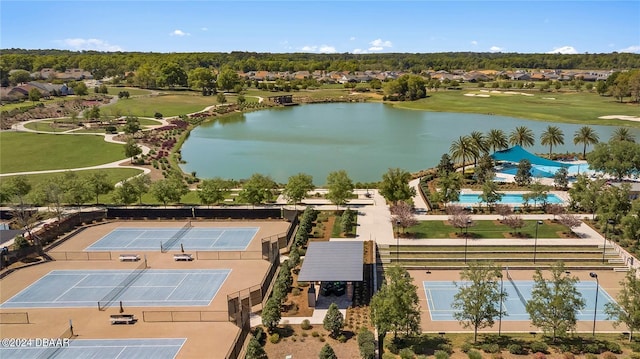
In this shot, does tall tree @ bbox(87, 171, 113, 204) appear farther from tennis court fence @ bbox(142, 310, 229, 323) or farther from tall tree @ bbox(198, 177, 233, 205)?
tennis court fence @ bbox(142, 310, 229, 323)

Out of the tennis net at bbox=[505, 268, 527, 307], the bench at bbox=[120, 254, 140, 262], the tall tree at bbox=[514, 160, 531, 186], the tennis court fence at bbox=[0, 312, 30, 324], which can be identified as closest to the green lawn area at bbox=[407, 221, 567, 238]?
the tennis net at bbox=[505, 268, 527, 307]

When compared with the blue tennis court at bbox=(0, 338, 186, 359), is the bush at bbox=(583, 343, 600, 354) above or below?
above

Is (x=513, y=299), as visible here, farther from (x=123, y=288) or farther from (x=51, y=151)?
(x=51, y=151)

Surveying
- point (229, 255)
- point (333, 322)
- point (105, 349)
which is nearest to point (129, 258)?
point (229, 255)

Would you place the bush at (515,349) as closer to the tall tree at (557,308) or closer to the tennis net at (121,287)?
the tall tree at (557,308)

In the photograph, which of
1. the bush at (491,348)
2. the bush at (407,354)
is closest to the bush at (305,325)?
the bush at (407,354)

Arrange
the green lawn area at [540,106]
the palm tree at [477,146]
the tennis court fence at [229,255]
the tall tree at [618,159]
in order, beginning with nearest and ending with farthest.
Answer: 1. the tennis court fence at [229,255]
2. the tall tree at [618,159]
3. the palm tree at [477,146]
4. the green lawn area at [540,106]

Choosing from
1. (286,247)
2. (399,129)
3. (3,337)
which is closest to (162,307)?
(3,337)
